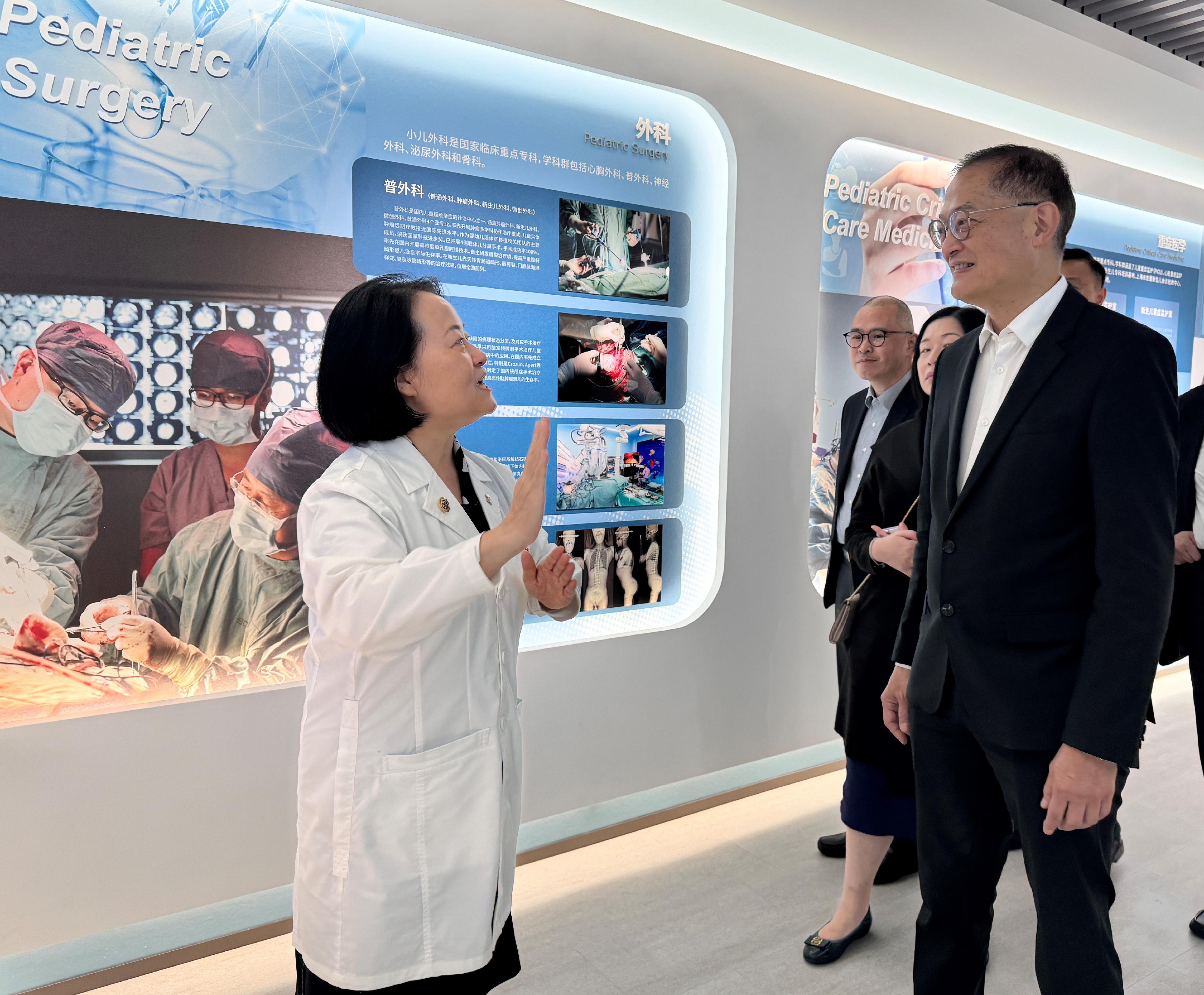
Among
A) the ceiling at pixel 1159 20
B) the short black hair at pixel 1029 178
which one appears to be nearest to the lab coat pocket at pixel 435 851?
the short black hair at pixel 1029 178

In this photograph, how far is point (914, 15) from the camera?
3.32 m

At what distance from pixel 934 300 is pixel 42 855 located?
4048 millimetres

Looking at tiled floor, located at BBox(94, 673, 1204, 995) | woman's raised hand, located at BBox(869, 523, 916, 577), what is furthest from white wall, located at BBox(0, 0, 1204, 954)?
woman's raised hand, located at BBox(869, 523, 916, 577)

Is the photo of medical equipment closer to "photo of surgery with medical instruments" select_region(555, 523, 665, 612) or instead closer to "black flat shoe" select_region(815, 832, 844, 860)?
"photo of surgery with medical instruments" select_region(555, 523, 665, 612)

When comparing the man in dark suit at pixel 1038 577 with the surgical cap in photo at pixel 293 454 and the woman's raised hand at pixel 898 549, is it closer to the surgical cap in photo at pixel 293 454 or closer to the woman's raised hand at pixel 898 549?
the woman's raised hand at pixel 898 549

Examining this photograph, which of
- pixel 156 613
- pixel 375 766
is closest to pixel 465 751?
pixel 375 766

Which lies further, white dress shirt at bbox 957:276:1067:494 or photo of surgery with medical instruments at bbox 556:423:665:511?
photo of surgery with medical instruments at bbox 556:423:665:511

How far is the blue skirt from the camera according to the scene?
2.43m

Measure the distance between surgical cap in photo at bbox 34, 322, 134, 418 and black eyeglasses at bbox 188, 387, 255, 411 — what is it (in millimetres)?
150

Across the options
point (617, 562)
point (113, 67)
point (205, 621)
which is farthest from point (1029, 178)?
point (205, 621)

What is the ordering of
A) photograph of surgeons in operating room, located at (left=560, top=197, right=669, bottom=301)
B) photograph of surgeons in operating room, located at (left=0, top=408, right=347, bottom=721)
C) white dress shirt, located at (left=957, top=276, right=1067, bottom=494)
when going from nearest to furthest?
white dress shirt, located at (left=957, top=276, right=1067, bottom=494)
photograph of surgeons in operating room, located at (left=0, top=408, right=347, bottom=721)
photograph of surgeons in operating room, located at (left=560, top=197, right=669, bottom=301)

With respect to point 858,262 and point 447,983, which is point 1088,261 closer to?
point 858,262

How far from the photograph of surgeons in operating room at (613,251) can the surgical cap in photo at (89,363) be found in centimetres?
139

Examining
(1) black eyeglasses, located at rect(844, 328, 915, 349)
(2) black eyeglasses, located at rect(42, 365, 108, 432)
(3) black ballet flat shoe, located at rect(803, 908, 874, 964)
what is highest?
(1) black eyeglasses, located at rect(844, 328, 915, 349)
